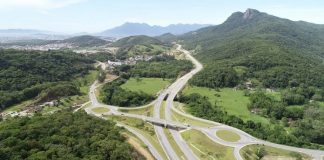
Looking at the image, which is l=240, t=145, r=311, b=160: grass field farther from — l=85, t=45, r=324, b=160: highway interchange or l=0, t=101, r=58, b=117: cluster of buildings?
l=0, t=101, r=58, b=117: cluster of buildings

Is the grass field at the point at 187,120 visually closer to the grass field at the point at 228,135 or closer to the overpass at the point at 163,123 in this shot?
the overpass at the point at 163,123

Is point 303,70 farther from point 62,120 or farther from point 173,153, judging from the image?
point 62,120

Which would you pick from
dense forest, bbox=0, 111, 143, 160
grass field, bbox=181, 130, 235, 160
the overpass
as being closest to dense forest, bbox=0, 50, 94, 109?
the overpass

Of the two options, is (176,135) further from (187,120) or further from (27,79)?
(27,79)

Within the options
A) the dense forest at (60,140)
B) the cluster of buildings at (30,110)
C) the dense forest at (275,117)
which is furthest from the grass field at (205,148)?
the cluster of buildings at (30,110)

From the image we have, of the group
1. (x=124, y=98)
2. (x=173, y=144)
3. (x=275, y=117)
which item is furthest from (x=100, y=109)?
(x=275, y=117)

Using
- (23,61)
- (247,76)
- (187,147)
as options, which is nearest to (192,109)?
(187,147)
